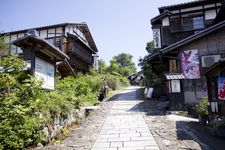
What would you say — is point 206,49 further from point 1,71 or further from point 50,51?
point 1,71

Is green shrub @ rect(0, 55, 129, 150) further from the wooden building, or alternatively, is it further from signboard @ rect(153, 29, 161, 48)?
signboard @ rect(153, 29, 161, 48)

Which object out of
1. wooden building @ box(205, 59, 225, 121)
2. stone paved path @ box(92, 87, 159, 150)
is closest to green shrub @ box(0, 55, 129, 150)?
stone paved path @ box(92, 87, 159, 150)

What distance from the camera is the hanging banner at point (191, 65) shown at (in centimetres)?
1554

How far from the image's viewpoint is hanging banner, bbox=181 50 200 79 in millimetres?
15539

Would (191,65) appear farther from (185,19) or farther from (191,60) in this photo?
(185,19)

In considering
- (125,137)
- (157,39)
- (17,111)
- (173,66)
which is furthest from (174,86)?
(17,111)

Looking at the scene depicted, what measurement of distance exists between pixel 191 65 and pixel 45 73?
36.0 feet

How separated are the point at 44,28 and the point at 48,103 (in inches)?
864

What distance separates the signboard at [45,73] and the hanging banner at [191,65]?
10.1 meters

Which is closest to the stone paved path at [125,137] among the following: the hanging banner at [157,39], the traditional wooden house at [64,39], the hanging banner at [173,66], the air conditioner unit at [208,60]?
the hanging banner at [173,66]

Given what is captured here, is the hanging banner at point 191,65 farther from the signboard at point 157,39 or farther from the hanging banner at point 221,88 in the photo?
the hanging banner at point 221,88

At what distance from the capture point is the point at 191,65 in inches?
613

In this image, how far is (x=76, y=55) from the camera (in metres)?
29.1

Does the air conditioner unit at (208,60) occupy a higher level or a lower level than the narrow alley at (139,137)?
higher
